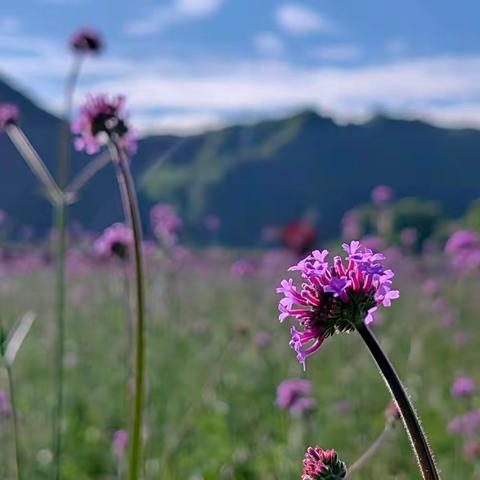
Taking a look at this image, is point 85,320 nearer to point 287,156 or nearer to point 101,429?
point 101,429

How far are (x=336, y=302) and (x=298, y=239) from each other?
9676mm

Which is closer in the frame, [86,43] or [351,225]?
[86,43]

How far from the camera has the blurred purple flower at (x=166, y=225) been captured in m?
4.11

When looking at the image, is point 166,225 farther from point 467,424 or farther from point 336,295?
point 336,295

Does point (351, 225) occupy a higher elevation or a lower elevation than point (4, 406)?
higher

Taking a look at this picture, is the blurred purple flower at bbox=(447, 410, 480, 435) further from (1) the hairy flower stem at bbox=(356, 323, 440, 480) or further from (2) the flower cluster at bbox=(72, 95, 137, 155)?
(1) the hairy flower stem at bbox=(356, 323, 440, 480)

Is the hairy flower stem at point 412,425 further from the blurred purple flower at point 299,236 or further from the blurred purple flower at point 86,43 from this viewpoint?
the blurred purple flower at point 299,236

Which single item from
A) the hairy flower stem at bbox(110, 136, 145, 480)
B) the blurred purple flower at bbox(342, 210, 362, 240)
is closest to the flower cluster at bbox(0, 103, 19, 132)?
the hairy flower stem at bbox(110, 136, 145, 480)

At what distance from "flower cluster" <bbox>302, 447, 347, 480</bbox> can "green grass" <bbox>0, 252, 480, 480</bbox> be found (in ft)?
4.12

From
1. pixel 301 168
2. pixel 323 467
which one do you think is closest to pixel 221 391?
pixel 323 467

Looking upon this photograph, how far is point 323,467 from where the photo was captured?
123 centimetres

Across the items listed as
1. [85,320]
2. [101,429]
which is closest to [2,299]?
[85,320]

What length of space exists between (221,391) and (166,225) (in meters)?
1.48

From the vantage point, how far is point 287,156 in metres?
57.2
